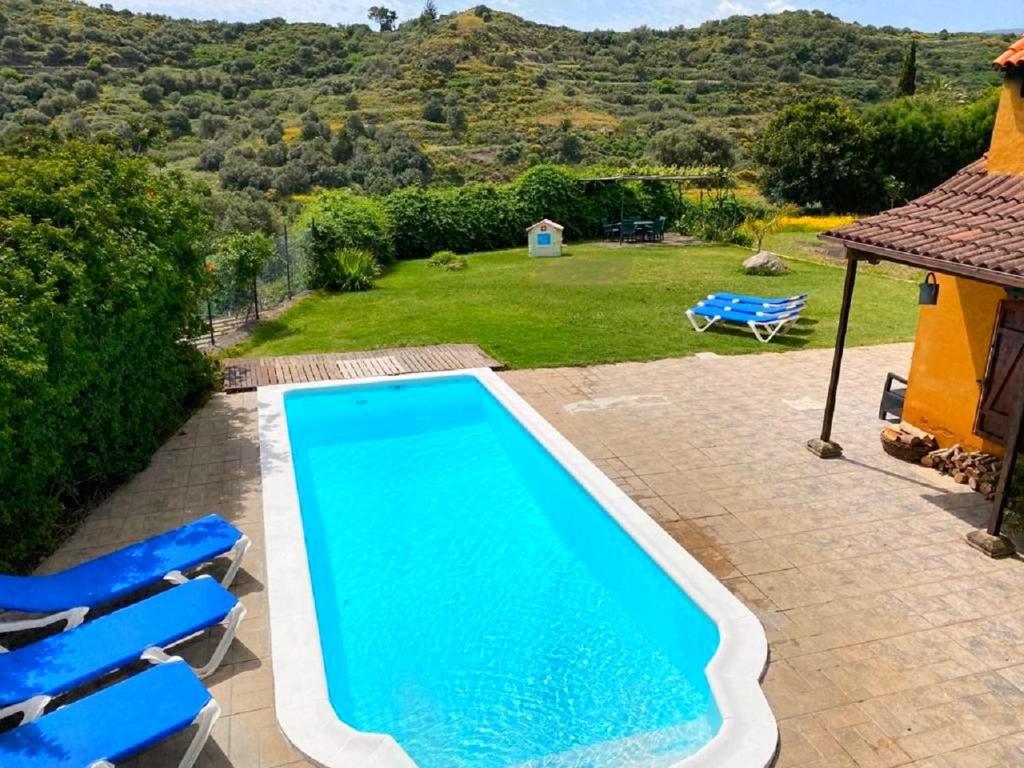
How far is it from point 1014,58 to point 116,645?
9886 millimetres

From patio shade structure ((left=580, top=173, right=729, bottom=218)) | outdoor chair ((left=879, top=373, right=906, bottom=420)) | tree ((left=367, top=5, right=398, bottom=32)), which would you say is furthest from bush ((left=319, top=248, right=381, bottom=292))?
tree ((left=367, top=5, right=398, bottom=32))

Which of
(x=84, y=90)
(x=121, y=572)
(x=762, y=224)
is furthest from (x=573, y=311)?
(x=84, y=90)

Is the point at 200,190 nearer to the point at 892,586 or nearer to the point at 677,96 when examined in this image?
the point at 892,586

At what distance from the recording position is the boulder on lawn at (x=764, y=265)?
20156mm

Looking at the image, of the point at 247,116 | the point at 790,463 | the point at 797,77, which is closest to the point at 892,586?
the point at 790,463

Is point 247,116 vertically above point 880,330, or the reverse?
point 247,116

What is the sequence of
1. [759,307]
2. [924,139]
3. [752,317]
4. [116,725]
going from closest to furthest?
[116,725], [752,317], [759,307], [924,139]

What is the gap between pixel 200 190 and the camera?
10992 millimetres

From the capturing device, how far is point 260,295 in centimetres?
1817

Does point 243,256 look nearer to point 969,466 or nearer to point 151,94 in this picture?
point 969,466

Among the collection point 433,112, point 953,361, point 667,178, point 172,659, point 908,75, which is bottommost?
point 172,659

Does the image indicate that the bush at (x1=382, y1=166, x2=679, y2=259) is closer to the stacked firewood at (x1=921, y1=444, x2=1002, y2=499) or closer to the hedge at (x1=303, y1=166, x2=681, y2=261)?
the hedge at (x1=303, y1=166, x2=681, y2=261)

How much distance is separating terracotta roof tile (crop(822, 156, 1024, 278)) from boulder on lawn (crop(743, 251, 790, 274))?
11.8m

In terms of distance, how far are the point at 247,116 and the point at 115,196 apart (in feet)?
146
